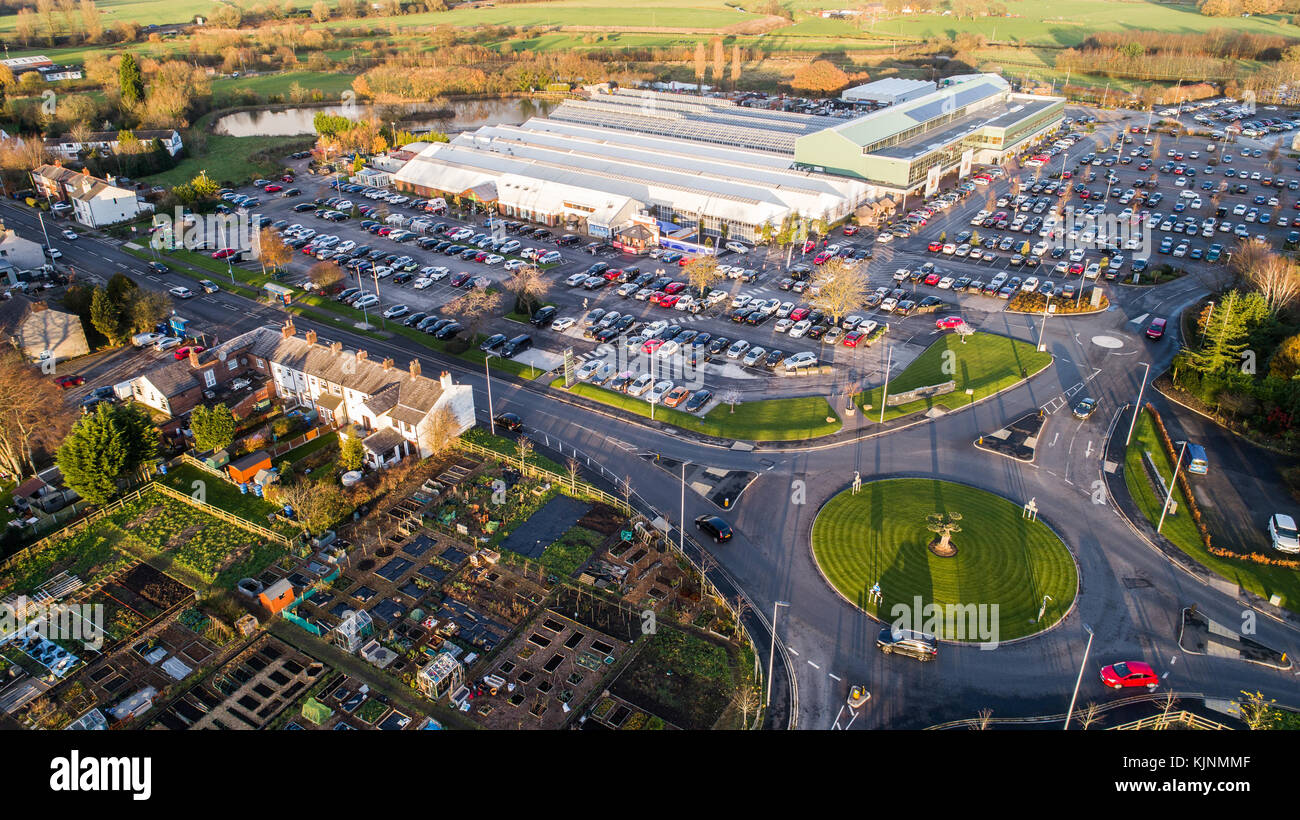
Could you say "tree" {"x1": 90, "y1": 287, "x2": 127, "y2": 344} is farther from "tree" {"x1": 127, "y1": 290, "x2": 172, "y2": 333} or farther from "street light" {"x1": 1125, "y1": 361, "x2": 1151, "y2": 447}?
"street light" {"x1": 1125, "y1": 361, "x2": 1151, "y2": 447}

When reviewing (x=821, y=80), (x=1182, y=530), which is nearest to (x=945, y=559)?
(x=1182, y=530)

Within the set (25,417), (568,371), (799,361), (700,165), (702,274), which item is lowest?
(799,361)

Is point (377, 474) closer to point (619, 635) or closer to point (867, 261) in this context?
point (619, 635)

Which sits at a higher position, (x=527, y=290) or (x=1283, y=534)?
(x=527, y=290)

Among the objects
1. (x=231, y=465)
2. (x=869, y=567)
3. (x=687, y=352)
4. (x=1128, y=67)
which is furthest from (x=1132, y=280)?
(x=1128, y=67)

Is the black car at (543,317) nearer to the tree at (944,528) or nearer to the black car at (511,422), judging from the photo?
the black car at (511,422)

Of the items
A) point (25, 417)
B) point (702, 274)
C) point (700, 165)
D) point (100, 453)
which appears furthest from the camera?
point (700, 165)

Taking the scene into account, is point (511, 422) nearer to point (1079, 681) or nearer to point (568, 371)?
point (568, 371)
